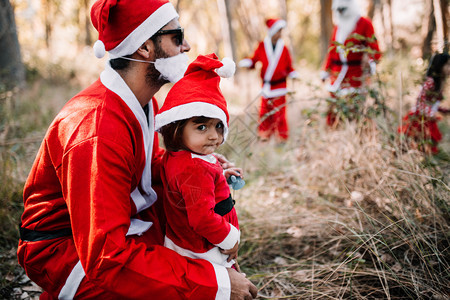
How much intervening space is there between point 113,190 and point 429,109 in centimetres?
291

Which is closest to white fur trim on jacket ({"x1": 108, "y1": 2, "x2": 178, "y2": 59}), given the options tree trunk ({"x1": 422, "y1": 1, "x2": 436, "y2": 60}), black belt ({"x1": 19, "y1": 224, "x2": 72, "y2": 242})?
black belt ({"x1": 19, "y1": 224, "x2": 72, "y2": 242})

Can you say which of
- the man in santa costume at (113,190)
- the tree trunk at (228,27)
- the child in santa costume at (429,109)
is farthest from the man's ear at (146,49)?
the tree trunk at (228,27)

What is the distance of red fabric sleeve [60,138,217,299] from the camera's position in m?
1.32

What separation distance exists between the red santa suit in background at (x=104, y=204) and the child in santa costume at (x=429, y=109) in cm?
216

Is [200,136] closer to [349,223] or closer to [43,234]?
[43,234]

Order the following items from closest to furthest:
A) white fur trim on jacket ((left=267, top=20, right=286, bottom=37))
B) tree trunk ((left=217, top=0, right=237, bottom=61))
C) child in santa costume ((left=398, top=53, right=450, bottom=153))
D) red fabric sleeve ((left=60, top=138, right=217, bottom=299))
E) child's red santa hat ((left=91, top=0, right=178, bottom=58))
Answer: red fabric sleeve ((left=60, top=138, right=217, bottom=299)) → child's red santa hat ((left=91, top=0, right=178, bottom=58)) → child in santa costume ((left=398, top=53, right=450, bottom=153)) → white fur trim on jacket ((left=267, top=20, right=286, bottom=37)) → tree trunk ((left=217, top=0, right=237, bottom=61))

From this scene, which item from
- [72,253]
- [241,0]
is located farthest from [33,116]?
[241,0]

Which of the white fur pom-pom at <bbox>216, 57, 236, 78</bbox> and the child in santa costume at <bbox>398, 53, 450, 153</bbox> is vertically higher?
the white fur pom-pom at <bbox>216, 57, 236, 78</bbox>

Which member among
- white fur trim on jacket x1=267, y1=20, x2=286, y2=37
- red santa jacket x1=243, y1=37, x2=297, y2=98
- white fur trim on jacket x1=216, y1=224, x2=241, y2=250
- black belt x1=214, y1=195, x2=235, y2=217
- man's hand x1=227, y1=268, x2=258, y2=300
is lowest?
man's hand x1=227, y1=268, x2=258, y2=300

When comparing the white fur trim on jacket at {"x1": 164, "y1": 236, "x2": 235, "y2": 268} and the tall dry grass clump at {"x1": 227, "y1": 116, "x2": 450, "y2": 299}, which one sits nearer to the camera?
the white fur trim on jacket at {"x1": 164, "y1": 236, "x2": 235, "y2": 268}

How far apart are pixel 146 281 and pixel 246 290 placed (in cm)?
49

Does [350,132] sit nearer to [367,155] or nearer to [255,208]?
[367,155]

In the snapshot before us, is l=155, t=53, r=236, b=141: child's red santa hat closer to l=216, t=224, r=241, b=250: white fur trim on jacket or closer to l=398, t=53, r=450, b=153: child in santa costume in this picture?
l=216, t=224, r=241, b=250: white fur trim on jacket

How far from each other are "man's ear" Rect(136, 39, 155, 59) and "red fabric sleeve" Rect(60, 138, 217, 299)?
612mm
